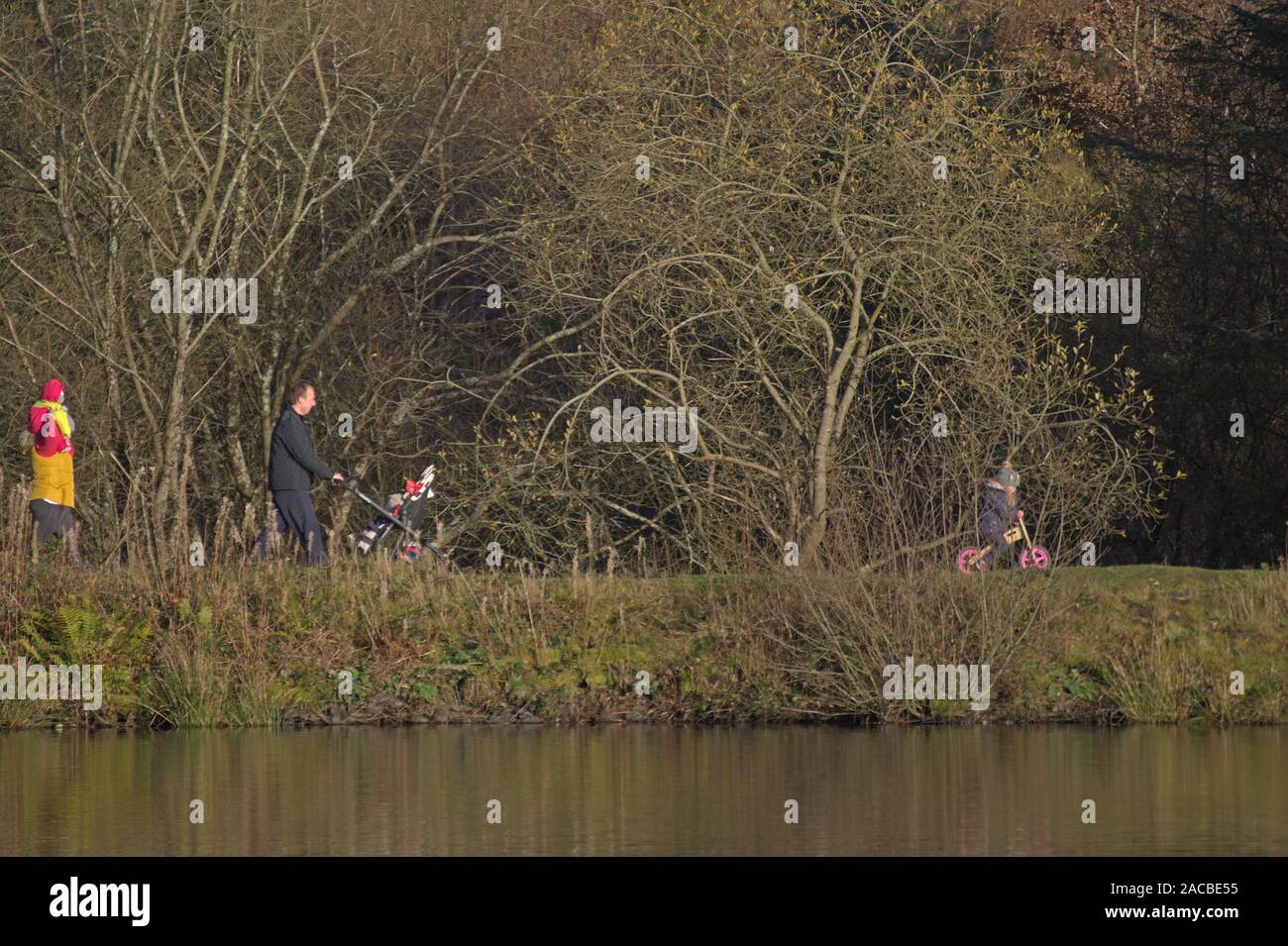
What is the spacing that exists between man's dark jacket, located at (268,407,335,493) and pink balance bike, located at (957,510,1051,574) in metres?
5.63

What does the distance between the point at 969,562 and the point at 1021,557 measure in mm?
457

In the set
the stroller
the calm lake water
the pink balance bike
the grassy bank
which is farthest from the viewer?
the stroller

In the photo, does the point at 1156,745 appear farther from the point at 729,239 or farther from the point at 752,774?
the point at 729,239

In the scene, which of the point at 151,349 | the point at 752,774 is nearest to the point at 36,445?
the point at 151,349

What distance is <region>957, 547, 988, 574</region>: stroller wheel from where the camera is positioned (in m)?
18.5

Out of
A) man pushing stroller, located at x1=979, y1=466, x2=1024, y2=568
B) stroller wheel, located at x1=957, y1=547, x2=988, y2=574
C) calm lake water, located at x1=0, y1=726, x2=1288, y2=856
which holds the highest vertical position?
man pushing stroller, located at x1=979, y1=466, x2=1024, y2=568

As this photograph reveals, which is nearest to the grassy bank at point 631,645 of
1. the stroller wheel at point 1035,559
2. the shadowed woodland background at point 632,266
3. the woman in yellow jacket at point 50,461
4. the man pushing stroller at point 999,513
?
the stroller wheel at point 1035,559

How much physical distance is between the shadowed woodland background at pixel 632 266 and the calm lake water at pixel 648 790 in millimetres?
2780

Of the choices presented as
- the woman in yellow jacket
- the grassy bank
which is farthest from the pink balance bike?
the woman in yellow jacket

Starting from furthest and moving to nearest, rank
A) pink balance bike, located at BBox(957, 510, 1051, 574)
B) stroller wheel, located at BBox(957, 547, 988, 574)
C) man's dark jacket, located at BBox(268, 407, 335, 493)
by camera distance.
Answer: man's dark jacket, located at BBox(268, 407, 335, 493) → pink balance bike, located at BBox(957, 510, 1051, 574) → stroller wheel, located at BBox(957, 547, 988, 574)

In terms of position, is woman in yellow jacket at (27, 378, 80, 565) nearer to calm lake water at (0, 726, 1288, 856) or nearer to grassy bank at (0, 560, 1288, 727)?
grassy bank at (0, 560, 1288, 727)

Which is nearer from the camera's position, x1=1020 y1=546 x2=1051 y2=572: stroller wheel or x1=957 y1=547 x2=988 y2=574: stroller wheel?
x1=957 y1=547 x2=988 y2=574: stroller wheel

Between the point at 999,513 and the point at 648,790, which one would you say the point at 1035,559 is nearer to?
the point at 999,513

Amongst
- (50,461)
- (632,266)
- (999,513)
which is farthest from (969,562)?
(50,461)
